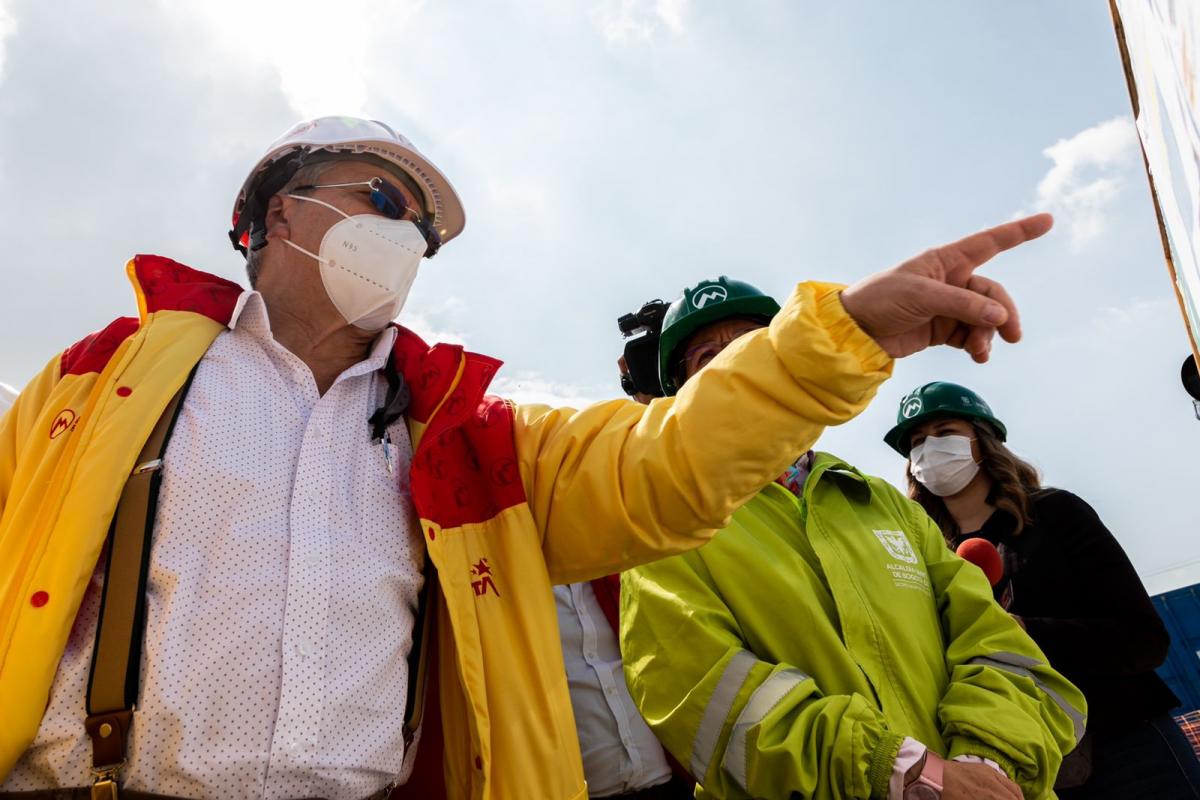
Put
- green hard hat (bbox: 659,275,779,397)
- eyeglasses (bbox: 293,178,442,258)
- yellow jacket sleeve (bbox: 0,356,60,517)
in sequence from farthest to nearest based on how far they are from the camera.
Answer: green hard hat (bbox: 659,275,779,397) < eyeglasses (bbox: 293,178,442,258) < yellow jacket sleeve (bbox: 0,356,60,517)

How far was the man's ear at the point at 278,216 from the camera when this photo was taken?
9.63 feet

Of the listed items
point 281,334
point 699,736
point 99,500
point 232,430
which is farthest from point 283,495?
point 699,736

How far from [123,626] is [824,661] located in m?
1.75

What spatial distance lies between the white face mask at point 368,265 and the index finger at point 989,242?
1769mm

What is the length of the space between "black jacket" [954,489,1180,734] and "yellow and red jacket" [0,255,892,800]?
90.0 inches

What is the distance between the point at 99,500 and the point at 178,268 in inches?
34.8

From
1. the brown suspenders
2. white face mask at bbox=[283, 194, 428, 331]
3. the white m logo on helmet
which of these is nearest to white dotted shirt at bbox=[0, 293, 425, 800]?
the brown suspenders

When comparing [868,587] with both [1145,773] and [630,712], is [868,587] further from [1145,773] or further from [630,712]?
[1145,773]

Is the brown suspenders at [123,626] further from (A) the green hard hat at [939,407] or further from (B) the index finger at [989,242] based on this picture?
(A) the green hard hat at [939,407]

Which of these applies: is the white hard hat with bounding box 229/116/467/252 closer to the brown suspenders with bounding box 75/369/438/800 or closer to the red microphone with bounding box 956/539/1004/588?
the brown suspenders with bounding box 75/369/438/800

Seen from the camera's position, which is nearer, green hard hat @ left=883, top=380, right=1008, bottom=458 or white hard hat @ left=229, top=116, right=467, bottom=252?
white hard hat @ left=229, top=116, right=467, bottom=252

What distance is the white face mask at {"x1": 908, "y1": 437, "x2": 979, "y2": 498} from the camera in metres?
4.47

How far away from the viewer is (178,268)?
241 centimetres

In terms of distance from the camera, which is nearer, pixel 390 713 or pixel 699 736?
pixel 390 713
